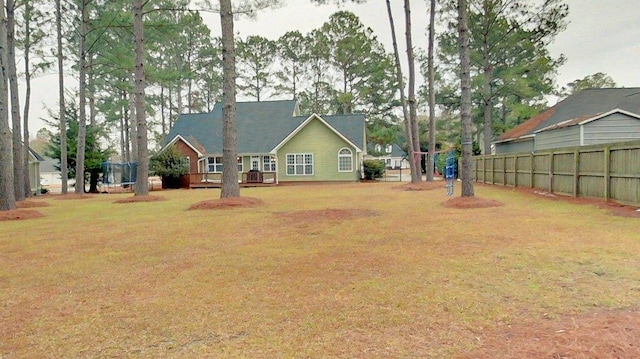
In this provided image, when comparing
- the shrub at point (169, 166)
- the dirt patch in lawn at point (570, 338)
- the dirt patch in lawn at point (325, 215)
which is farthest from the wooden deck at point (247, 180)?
the dirt patch in lawn at point (570, 338)

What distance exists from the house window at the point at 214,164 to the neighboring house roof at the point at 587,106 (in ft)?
67.8

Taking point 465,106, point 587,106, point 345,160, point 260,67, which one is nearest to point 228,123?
point 465,106

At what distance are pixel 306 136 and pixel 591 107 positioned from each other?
16863 millimetres

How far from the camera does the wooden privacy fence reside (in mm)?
9000

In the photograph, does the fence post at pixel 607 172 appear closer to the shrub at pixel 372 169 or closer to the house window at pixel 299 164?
the shrub at pixel 372 169

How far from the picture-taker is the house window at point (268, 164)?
29.5 m

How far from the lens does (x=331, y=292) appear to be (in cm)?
389

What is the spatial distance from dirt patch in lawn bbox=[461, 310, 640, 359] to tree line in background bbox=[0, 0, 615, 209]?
29.7 feet

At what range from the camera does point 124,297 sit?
3.93 m

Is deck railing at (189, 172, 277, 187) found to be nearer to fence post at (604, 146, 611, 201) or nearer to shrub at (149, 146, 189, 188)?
shrub at (149, 146, 189, 188)

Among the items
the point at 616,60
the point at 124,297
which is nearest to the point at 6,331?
the point at 124,297

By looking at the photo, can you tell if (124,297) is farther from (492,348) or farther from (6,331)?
(492,348)

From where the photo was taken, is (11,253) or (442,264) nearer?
(442,264)

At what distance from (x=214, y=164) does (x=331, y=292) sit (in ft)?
90.4
